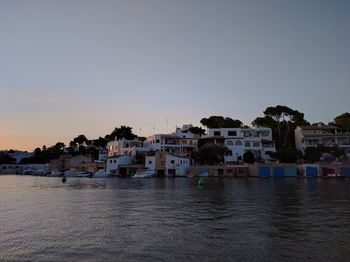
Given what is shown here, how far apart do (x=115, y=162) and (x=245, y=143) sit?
1425 inches

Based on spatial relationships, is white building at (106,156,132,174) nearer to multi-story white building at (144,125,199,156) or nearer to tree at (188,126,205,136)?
multi-story white building at (144,125,199,156)

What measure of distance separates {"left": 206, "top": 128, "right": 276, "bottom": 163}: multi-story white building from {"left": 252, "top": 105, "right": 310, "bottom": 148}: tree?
9.17 metres

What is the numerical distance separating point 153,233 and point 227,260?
6.22 meters

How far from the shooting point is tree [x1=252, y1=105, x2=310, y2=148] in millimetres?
106188

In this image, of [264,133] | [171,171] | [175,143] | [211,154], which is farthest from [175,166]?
[264,133]

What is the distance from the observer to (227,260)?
1398 centimetres

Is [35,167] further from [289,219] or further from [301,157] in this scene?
[289,219]

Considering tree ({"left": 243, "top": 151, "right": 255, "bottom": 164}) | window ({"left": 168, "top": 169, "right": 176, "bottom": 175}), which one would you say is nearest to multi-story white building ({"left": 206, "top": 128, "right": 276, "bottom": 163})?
tree ({"left": 243, "top": 151, "right": 255, "bottom": 164})

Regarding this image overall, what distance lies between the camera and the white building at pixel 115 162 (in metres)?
99.5

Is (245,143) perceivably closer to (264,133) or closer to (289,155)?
(264,133)

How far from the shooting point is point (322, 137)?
3720 inches

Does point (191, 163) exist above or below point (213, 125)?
below

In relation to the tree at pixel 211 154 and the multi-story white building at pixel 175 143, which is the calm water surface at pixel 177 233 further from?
the multi-story white building at pixel 175 143

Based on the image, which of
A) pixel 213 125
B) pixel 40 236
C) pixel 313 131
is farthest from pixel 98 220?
pixel 213 125
